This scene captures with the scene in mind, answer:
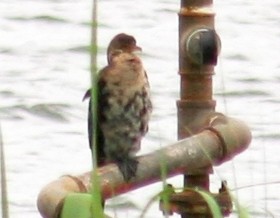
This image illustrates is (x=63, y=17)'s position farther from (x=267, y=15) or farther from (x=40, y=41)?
(x=267, y=15)

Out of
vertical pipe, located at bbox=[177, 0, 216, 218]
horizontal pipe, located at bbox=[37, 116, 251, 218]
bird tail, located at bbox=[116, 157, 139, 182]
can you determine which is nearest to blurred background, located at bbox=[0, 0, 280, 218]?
vertical pipe, located at bbox=[177, 0, 216, 218]

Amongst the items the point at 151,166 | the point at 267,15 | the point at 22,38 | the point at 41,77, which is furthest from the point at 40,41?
the point at 151,166

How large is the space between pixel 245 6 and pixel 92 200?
8278 mm

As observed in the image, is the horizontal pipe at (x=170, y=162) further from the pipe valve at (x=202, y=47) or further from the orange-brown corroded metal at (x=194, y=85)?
the pipe valve at (x=202, y=47)

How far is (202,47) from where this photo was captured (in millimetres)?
4535

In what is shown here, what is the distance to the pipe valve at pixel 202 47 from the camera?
4558mm

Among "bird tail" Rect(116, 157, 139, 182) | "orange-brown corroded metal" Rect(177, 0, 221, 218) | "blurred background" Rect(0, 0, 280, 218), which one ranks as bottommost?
"blurred background" Rect(0, 0, 280, 218)

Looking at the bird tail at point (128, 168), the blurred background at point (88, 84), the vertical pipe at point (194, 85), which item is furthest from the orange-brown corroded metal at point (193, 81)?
the blurred background at point (88, 84)

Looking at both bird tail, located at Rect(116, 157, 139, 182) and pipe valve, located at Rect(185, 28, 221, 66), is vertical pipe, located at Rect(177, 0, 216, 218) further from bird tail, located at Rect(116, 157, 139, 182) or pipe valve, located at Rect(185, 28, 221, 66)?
bird tail, located at Rect(116, 157, 139, 182)

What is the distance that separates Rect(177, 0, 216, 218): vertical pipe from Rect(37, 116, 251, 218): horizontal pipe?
6 cm

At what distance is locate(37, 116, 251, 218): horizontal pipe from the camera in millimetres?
3727

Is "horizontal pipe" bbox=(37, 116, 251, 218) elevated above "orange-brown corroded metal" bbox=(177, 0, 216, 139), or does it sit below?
below

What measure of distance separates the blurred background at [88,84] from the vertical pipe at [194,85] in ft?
5.61

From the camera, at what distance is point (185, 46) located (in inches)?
182
